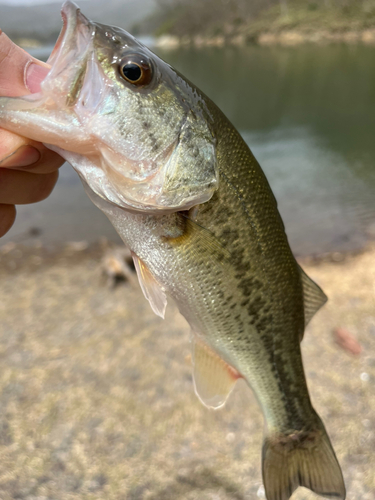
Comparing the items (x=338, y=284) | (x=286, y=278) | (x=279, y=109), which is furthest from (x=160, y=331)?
(x=279, y=109)

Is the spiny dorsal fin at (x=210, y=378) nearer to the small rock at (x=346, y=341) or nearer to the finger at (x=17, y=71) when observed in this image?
the finger at (x=17, y=71)

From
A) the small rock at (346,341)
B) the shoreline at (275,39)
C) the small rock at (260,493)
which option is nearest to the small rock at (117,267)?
the small rock at (346,341)

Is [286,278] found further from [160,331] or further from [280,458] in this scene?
[160,331]

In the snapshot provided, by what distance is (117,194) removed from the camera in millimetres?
1440

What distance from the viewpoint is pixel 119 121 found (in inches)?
54.2

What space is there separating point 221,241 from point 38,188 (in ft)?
3.30

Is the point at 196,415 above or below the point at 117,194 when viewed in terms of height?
below

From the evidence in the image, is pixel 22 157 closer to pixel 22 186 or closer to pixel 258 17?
pixel 22 186

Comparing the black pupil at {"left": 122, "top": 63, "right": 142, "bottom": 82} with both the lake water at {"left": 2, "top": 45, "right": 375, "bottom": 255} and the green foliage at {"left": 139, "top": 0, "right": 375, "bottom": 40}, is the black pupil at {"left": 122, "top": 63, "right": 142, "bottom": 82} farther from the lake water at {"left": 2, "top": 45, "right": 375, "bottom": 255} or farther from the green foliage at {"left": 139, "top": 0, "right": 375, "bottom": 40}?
the green foliage at {"left": 139, "top": 0, "right": 375, "bottom": 40}

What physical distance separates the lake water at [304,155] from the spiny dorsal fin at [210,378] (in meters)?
6.24

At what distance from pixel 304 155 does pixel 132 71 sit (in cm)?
1402

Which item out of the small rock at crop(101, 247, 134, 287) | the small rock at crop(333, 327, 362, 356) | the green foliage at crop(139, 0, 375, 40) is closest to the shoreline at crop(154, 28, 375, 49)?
the green foliage at crop(139, 0, 375, 40)

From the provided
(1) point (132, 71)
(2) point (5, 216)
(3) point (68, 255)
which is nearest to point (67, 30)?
(1) point (132, 71)

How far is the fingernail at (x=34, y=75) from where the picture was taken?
56.3 inches
